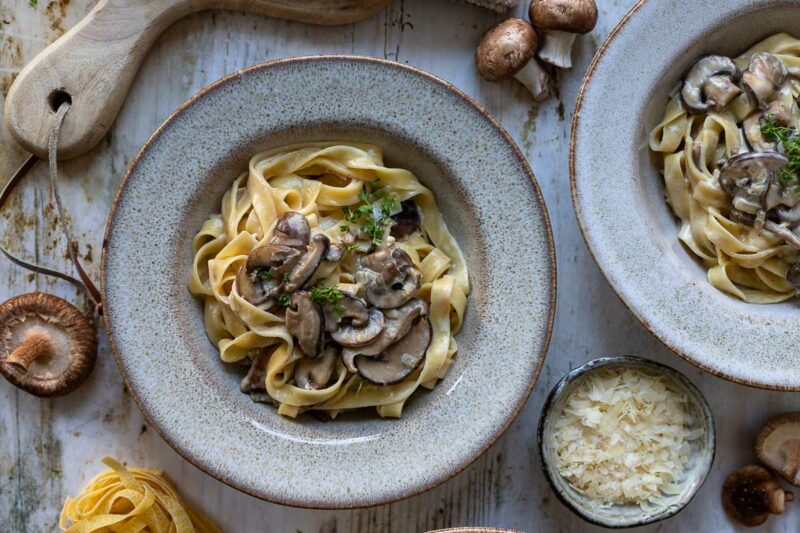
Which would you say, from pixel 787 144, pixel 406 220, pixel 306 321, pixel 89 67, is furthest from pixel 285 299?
pixel 787 144

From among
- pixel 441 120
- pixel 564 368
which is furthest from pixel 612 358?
pixel 441 120

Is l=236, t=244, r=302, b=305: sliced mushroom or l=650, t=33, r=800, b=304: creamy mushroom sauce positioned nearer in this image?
l=236, t=244, r=302, b=305: sliced mushroom

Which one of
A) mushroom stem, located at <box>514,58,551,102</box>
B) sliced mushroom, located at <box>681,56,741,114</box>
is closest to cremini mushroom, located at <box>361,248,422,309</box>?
mushroom stem, located at <box>514,58,551,102</box>

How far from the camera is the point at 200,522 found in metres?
3.69

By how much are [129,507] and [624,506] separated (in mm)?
2169

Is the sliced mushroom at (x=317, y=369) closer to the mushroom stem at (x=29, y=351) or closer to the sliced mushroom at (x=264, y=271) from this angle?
the sliced mushroom at (x=264, y=271)

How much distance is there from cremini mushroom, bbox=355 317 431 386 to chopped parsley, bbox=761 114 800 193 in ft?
5.29

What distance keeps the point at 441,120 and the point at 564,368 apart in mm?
1310

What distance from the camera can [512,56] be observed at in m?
3.51

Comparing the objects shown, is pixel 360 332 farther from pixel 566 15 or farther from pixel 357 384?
pixel 566 15

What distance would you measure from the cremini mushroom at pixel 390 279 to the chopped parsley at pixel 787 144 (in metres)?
1.57

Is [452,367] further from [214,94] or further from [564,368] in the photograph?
[214,94]

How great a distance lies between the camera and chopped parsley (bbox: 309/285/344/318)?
10.6 ft

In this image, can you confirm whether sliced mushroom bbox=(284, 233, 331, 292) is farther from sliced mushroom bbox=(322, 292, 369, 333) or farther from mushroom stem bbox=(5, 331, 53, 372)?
mushroom stem bbox=(5, 331, 53, 372)
